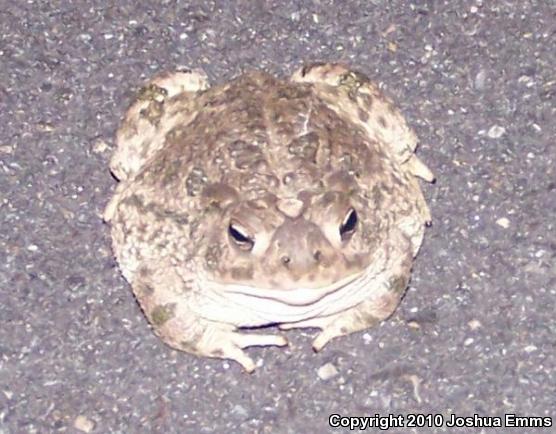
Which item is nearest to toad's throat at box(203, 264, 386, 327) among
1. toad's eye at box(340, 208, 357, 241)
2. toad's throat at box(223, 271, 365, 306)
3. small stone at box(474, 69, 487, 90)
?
toad's throat at box(223, 271, 365, 306)

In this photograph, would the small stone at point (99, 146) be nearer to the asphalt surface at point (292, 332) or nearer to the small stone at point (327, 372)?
the asphalt surface at point (292, 332)

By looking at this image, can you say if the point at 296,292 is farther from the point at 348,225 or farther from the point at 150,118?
the point at 150,118

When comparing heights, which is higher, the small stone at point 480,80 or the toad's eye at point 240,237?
the toad's eye at point 240,237

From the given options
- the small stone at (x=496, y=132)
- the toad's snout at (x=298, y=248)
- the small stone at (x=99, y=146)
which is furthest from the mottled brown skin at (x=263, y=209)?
the small stone at (x=496, y=132)

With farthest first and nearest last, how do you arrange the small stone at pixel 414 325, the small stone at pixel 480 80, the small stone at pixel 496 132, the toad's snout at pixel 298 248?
the small stone at pixel 480 80, the small stone at pixel 496 132, the small stone at pixel 414 325, the toad's snout at pixel 298 248

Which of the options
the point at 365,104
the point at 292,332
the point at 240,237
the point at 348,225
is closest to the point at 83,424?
the point at 292,332

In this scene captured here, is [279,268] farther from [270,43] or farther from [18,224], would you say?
A: [270,43]
